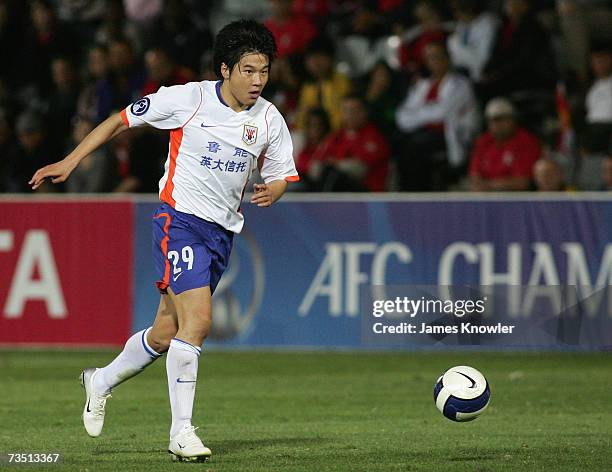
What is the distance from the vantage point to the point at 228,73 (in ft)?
23.8

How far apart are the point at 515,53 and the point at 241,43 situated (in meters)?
8.47

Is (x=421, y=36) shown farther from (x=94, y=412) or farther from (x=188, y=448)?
(x=188, y=448)

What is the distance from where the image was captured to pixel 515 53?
15172mm

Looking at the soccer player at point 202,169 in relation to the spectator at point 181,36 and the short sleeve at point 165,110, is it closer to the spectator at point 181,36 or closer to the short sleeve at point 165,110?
the short sleeve at point 165,110

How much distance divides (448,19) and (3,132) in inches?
219

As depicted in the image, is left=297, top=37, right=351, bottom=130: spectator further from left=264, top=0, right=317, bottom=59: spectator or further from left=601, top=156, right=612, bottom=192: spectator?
left=601, top=156, right=612, bottom=192: spectator

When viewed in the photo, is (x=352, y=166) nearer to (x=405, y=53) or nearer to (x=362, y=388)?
(x=405, y=53)

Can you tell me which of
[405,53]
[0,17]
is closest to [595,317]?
[405,53]

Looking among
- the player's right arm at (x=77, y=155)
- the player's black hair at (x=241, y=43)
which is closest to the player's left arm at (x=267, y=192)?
the player's black hair at (x=241, y=43)

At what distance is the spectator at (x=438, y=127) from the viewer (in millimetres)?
14808

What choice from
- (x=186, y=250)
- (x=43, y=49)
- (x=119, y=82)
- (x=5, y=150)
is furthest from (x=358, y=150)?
(x=186, y=250)

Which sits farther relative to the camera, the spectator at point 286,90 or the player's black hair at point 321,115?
the spectator at point 286,90

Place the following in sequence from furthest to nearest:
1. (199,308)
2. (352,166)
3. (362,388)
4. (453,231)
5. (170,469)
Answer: (352,166) → (453,231) → (362,388) → (199,308) → (170,469)

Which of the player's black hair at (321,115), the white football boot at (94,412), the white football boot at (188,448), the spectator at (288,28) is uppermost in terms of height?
the spectator at (288,28)
